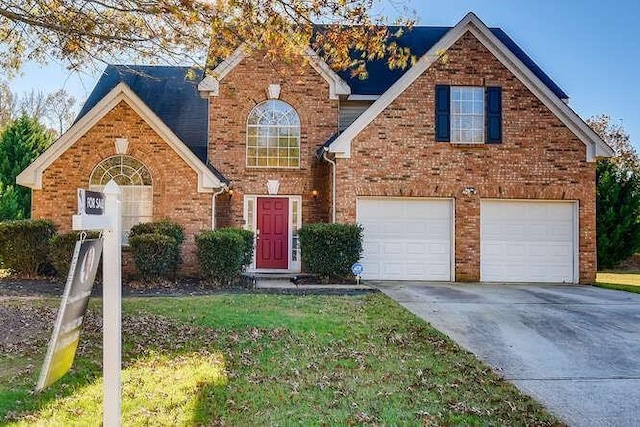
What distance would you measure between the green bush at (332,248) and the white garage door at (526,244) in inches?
148

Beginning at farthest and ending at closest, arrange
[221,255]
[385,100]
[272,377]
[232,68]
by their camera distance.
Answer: [232,68] < [385,100] < [221,255] < [272,377]

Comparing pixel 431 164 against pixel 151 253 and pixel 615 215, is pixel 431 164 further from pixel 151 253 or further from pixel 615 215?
pixel 615 215

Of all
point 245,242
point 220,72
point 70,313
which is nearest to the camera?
point 70,313

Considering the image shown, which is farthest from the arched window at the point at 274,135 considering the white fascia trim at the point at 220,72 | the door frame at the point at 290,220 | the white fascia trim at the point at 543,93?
the white fascia trim at the point at 543,93

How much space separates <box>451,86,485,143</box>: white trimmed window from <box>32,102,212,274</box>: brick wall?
6875mm

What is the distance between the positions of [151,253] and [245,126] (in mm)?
4981

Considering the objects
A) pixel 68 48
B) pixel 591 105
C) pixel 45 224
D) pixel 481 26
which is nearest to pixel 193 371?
pixel 68 48

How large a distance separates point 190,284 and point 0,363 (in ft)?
24.2

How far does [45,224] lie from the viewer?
43.0 feet

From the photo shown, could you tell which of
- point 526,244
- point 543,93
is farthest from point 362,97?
point 526,244

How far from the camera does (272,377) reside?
535 centimetres

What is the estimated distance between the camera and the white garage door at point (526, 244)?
46.5ft

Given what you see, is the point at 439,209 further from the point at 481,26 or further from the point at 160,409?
the point at 160,409

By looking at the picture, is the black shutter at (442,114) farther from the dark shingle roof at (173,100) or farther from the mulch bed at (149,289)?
the dark shingle roof at (173,100)
